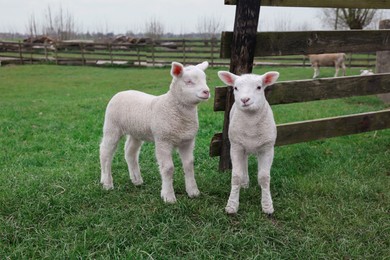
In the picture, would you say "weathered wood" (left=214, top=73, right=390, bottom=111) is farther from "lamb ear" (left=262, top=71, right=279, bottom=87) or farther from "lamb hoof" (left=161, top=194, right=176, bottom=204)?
"lamb hoof" (left=161, top=194, right=176, bottom=204)

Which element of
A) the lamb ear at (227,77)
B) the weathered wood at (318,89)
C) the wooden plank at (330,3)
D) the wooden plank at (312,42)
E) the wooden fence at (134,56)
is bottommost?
the wooden fence at (134,56)

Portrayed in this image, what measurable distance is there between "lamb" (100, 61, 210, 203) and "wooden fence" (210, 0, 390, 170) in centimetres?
56

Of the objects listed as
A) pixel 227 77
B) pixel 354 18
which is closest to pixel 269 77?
pixel 227 77

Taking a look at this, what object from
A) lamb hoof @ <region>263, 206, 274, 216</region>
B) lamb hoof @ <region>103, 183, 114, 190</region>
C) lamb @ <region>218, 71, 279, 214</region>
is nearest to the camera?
lamb @ <region>218, 71, 279, 214</region>

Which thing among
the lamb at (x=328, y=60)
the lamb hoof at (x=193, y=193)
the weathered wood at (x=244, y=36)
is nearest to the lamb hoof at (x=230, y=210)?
the lamb hoof at (x=193, y=193)

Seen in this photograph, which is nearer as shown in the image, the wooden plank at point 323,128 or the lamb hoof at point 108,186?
the lamb hoof at point 108,186

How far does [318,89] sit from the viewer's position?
4.55 m

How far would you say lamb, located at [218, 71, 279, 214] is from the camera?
10.8 feet

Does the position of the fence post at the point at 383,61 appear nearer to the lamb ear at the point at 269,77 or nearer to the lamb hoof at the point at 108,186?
the lamb ear at the point at 269,77

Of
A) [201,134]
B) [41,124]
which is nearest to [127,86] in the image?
[41,124]

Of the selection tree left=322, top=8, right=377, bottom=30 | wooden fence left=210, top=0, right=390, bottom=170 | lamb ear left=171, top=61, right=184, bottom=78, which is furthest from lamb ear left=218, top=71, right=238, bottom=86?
tree left=322, top=8, right=377, bottom=30

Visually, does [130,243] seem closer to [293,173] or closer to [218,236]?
[218,236]

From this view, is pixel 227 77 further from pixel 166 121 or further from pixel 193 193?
→ pixel 193 193

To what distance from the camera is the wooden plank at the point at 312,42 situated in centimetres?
408
